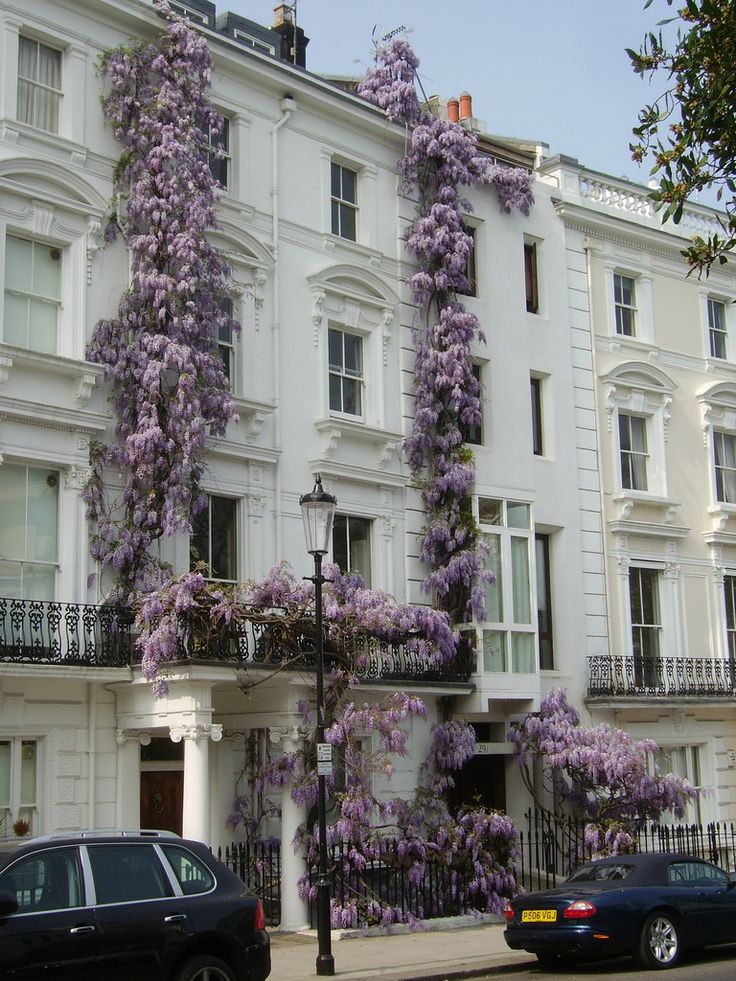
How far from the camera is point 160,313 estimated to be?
20641 millimetres

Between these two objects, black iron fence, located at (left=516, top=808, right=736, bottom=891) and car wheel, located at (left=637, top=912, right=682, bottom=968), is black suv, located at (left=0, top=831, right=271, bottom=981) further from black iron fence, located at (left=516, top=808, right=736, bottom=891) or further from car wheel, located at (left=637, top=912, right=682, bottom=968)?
black iron fence, located at (left=516, top=808, right=736, bottom=891)

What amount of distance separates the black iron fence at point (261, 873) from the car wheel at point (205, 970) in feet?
25.7

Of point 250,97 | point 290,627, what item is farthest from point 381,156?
point 290,627

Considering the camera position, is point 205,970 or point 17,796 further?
point 17,796

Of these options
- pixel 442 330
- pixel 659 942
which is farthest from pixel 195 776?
pixel 442 330

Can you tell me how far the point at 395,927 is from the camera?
1975 cm

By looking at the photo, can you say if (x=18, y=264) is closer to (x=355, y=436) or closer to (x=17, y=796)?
(x=355, y=436)

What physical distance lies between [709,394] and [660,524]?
367cm

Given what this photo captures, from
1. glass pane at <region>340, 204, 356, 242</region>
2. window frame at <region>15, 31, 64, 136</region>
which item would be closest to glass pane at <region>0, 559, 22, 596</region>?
window frame at <region>15, 31, 64, 136</region>

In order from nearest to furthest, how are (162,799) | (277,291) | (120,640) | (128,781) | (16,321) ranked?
(120,640) < (128,781) < (16,321) < (162,799) < (277,291)

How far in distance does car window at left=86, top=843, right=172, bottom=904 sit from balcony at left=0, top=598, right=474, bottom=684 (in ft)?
21.0

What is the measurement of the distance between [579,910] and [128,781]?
22.9 feet

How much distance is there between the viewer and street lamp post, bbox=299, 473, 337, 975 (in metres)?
16.1

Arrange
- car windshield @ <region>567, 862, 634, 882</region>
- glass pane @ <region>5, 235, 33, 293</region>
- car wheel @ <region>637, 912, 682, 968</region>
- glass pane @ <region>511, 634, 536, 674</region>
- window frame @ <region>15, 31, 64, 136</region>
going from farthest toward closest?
glass pane @ <region>511, 634, 536, 674</region> → window frame @ <region>15, 31, 64, 136</region> → glass pane @ <region>5, 235, 33, 293</region> → car windshield @ <region>567, 862, 634, 882</region> → car wheel @ <region>637, 912, 682, 968</region>
